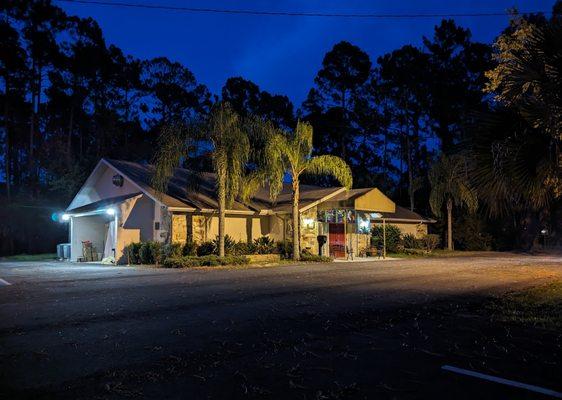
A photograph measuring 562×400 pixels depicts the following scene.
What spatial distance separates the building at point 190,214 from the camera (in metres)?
24.0

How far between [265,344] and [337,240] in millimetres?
23376

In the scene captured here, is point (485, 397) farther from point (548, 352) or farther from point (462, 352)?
point (548, 352)

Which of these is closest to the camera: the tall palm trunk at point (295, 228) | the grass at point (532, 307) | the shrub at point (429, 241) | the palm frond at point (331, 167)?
the grass at point (532, 307)

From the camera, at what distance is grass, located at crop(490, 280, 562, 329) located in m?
8.35

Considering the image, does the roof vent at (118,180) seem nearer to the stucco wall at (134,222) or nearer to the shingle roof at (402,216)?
the stucco wall at (134,222)

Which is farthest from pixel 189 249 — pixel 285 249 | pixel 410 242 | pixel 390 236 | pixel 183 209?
pixel 410 242

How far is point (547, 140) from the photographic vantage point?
9008 millimetres

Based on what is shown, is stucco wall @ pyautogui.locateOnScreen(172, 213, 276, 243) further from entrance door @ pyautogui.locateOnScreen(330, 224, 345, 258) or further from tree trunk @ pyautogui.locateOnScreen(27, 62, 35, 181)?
tree trunk @ pyautogui.locateOnScreen(27, 62, 35, 181)

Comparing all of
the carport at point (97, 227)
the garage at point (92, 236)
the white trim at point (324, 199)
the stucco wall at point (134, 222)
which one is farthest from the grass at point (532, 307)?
the garage at point (92, 236)

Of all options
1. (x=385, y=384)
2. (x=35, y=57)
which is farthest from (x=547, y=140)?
(x=35, y=57)

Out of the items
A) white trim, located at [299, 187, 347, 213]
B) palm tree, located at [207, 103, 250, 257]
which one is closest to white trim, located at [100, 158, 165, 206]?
palm tree, located at [207, 103, 250, 257]

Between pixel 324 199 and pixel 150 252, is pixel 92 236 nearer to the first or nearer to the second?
pixel 150 252

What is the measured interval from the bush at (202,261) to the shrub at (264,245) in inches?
111

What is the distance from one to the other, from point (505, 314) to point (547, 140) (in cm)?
320
